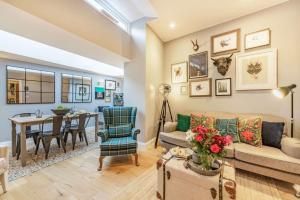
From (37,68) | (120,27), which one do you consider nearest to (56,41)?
(120,27)

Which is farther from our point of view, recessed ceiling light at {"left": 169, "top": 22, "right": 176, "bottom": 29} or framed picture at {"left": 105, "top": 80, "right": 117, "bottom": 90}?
framed picture at {"left": 105, "top": 80, "right": 117, "bottom": 90}

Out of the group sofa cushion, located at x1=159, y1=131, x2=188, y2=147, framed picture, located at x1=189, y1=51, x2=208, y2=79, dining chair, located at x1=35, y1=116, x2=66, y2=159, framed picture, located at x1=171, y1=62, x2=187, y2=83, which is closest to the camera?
sofa cushion, located at x1=159, y1=131, x2=188, y2=147

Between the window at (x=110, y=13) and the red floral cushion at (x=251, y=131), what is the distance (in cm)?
347

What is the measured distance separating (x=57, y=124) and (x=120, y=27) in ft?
8.83

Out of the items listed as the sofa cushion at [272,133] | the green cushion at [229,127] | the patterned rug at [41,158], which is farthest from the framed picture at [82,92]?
the sofa cushion at [272,133]

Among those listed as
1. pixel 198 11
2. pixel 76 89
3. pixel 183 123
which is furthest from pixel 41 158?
pixel 198 11

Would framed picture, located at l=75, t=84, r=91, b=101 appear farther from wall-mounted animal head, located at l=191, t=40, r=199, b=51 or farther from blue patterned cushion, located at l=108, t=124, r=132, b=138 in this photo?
wall-mounted animal head, located at l=191, t=40, r=199, b=51

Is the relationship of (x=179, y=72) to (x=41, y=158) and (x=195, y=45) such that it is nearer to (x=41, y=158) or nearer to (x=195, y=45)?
(x=195, y=45)

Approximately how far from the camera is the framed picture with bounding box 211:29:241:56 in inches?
118

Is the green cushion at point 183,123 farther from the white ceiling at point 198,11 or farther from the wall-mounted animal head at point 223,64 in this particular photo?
the white ceiling at point 198,11

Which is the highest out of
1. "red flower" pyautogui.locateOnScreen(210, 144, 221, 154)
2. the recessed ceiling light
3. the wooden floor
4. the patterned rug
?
the recessed ceiling light

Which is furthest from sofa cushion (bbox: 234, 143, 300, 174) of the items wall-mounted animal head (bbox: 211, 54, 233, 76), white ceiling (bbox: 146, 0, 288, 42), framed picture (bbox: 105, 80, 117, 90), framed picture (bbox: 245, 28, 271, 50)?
framed picture (bbox: 105, 80, 117, 90)

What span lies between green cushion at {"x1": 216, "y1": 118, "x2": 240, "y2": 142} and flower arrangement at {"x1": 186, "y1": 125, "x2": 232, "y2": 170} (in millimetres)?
1338

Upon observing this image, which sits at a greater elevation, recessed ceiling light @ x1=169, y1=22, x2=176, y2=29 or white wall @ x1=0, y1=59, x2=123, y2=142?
recessed ceiling light @ x1=169, y1=22, x2=176, y2=29
